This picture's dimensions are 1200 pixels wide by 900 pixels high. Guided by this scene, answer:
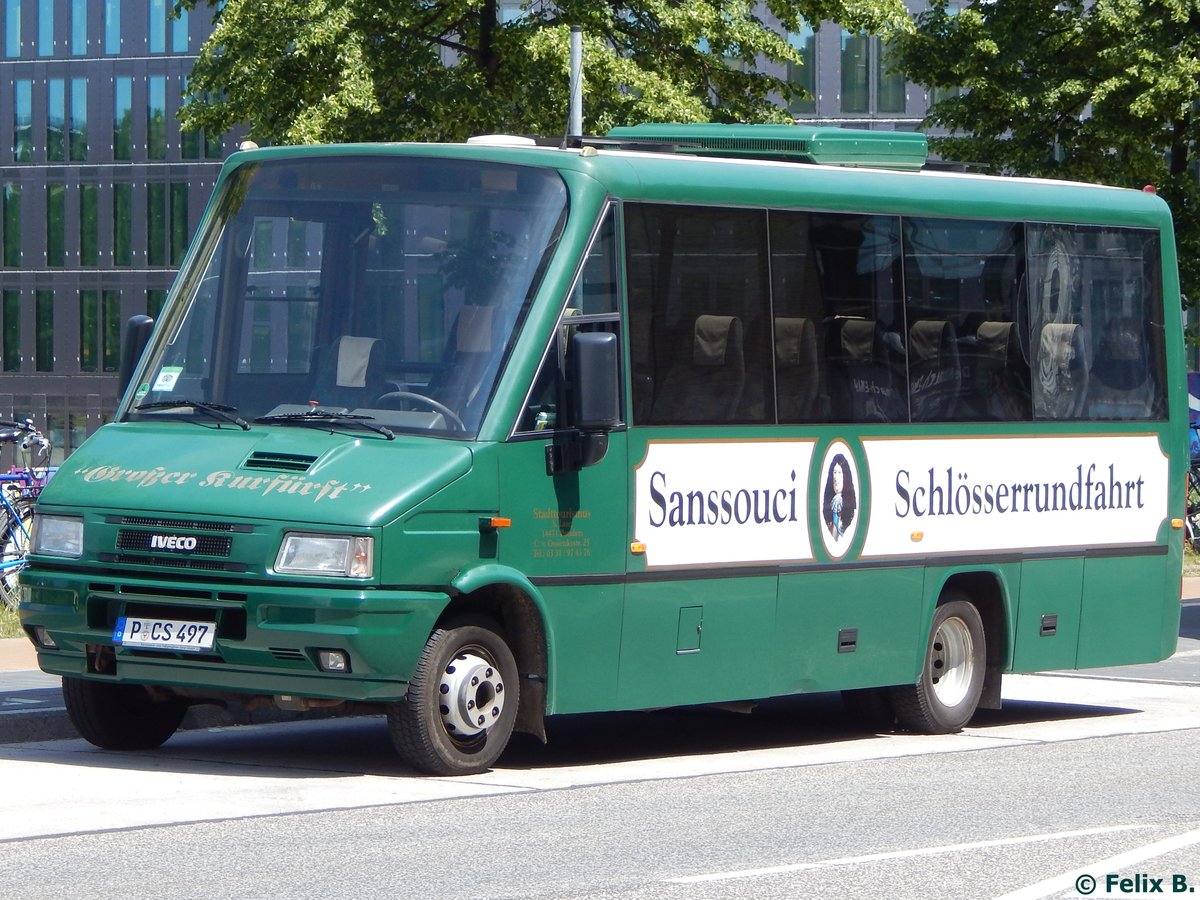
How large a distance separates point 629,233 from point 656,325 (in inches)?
18.1

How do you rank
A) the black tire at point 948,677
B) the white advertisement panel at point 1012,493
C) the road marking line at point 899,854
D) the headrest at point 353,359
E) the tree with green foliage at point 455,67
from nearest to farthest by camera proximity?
1. the road marking line at point 899,854
2. the headrest at point 353,359
3. the white advertisement panel at point 1012,493
4. the black tire at point 948,677
5. the tree with green foliage at point 455,67

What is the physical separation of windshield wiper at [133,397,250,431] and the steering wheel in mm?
650

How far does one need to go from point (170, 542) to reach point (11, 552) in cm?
792

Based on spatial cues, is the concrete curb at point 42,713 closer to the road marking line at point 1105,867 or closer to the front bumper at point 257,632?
the front bumper at point 257,632

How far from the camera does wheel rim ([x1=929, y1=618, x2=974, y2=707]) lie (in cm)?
1273

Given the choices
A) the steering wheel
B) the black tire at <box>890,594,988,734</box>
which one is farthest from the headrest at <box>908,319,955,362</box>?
the steering wheel

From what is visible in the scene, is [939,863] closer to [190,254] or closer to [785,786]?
[785,786]

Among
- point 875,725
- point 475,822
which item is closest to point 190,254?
point 475,822

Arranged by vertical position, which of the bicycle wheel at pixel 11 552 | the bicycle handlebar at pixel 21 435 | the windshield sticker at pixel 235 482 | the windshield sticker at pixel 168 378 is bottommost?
the bicycle wheel at pixel 11 552

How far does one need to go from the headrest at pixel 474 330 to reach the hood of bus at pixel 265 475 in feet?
1.61

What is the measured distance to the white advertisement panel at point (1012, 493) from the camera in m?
12.2

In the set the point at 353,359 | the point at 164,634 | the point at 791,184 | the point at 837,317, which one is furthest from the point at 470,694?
the point at 791,184

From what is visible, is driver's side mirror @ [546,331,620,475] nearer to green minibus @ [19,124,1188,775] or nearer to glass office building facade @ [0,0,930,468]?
green minibus @ [19,124,1188,775]

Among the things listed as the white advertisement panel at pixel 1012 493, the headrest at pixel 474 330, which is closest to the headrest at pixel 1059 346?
the white advertisement panel at pixel 1012 493
